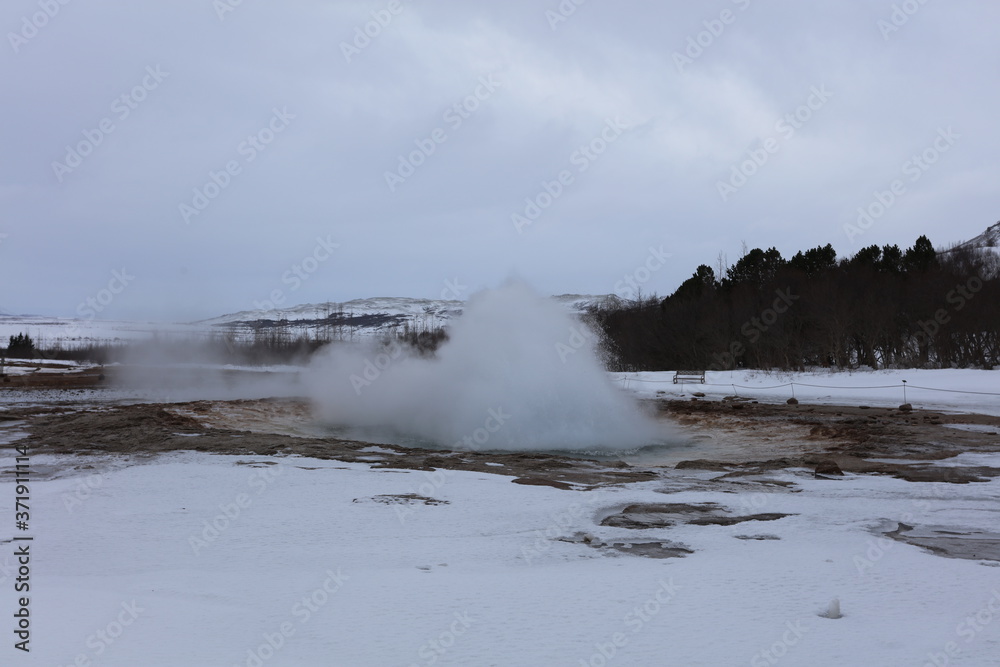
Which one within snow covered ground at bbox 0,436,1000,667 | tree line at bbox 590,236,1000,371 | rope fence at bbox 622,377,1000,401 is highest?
tree line at bbox 590,236,1000,371

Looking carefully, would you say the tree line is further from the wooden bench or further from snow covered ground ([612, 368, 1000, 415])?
the wooden bench

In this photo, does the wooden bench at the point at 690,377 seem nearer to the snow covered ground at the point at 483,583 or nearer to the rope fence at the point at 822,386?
the rope fence at the point at 822,386

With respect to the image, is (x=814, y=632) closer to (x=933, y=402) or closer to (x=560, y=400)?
(x=560, y=400)

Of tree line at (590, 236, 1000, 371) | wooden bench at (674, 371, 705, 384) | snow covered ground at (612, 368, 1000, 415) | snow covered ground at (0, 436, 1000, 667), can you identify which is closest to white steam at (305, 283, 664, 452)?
snow covered ground at (0, 436, 1000, 667)

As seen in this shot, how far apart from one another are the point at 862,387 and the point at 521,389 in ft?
72.1

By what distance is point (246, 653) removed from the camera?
3.95 metres

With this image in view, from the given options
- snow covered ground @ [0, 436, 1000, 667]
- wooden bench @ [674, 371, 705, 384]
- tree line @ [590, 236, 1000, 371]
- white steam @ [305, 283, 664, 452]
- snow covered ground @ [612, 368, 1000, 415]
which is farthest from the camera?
tree line @ [590, 236, 1000, 371]

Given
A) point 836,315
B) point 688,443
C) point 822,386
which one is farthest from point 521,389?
A: point 836,315

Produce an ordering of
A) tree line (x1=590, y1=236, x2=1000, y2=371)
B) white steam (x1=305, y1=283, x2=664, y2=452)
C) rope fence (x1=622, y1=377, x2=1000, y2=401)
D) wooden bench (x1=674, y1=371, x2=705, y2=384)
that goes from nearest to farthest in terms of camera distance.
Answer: white steam (x1=305, y1=283, x2=664, y2=452)
rope fence (x1=622, y1=377, x2=1000, y2=401)
wooden bench (x1=674, y1=371, x2=705, y2=384)
tree line (x1=590, y1=236, x2=1000, y2=371)

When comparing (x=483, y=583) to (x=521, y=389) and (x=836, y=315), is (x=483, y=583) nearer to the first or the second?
(x=521, y=389)

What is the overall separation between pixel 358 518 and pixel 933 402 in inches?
1002

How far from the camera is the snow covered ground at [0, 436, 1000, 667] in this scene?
13.2 ft

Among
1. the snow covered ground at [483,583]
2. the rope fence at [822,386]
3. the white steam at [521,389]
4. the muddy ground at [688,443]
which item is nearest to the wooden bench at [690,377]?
the rope fence at [822,386]

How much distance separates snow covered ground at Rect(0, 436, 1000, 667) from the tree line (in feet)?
128
